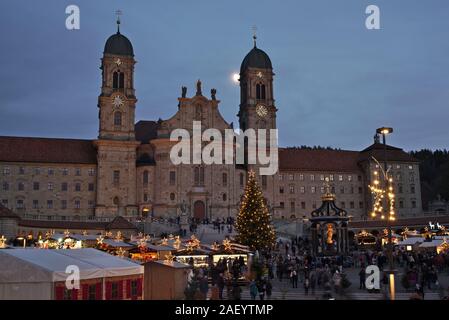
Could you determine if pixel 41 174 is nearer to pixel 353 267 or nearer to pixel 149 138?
pixel 149 138

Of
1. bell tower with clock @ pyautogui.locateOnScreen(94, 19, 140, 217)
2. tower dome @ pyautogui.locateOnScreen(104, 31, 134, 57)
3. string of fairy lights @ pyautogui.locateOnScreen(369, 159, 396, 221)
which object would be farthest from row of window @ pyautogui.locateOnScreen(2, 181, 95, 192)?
string of fairy lights @ pyautogui.locateOnScreen(369, 159, 396, 221)

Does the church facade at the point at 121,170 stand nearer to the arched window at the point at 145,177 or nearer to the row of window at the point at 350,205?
the arched window at the point at 145,177

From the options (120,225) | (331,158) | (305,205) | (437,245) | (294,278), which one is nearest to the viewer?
(294,278)

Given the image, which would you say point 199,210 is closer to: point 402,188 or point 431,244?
point 402,188

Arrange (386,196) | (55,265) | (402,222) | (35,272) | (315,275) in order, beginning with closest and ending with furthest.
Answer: (35,272)
(55,265)
(315,275)
(386,196)
(402,222)

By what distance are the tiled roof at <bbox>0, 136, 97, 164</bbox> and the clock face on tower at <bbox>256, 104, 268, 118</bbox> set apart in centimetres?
2162

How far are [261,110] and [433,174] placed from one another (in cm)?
5480

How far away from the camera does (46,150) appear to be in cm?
7050

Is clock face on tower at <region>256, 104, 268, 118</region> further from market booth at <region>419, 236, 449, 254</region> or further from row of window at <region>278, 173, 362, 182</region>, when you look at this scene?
market booth at <region>419, 236, 449, 254</region>

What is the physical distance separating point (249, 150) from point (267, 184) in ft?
16.7

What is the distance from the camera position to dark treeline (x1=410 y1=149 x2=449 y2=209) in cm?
10094

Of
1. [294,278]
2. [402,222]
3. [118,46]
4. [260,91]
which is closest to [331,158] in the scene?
[260,91]

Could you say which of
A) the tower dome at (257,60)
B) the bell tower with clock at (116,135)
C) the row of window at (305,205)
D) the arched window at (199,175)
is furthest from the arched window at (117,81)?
the row of window at (305,205)
